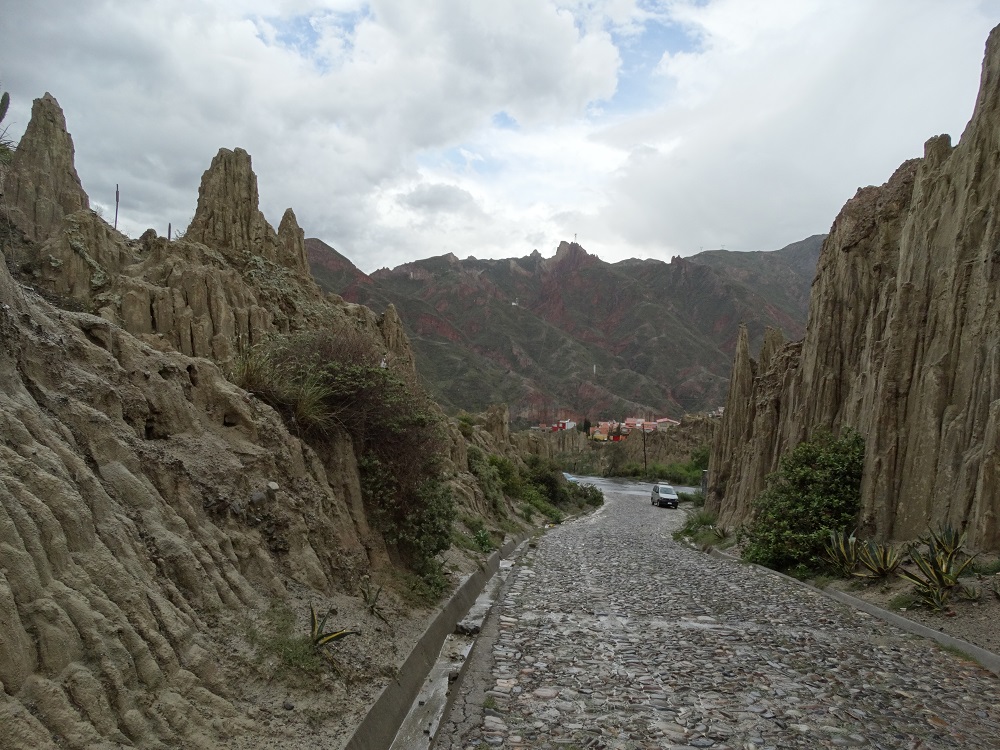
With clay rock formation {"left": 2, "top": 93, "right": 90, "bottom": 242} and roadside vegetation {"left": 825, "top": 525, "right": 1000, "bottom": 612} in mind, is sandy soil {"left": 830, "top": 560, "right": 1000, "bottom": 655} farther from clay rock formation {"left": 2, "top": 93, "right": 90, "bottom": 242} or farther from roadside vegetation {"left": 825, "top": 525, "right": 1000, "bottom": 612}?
clay rock formation {"left": 2, "top": 93, "right": 90, "bottom": 242}

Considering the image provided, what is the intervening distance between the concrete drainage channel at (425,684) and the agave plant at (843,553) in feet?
23.7

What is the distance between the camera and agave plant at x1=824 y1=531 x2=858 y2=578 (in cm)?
1465

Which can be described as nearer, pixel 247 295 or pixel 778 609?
pixel 778 609

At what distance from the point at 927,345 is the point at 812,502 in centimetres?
428

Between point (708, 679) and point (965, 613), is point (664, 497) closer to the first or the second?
point (965, 613)

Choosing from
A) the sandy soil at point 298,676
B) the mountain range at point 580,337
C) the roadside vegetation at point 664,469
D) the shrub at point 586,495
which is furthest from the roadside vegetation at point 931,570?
the mountain range at point 580,337

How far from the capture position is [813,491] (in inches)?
672

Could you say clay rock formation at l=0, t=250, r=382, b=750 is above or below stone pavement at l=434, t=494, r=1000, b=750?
above

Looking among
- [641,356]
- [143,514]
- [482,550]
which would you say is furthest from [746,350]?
[641,356]

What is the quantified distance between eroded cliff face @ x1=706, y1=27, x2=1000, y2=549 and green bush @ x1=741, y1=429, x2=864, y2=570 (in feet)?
2.47

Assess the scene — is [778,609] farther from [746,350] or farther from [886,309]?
[746,350]

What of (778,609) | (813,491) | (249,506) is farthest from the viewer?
(813,491)

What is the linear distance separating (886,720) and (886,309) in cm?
1259

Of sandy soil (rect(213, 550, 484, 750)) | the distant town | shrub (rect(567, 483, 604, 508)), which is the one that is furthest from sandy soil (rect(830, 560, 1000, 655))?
the distant town
